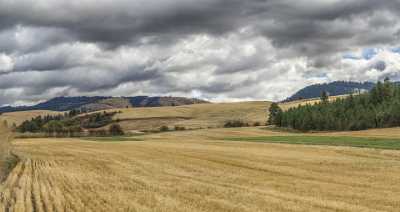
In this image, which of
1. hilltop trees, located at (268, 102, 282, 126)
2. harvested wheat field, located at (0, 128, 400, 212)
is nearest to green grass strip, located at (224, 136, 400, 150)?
harvested wheat field, located at (0, 128, 400, 212)

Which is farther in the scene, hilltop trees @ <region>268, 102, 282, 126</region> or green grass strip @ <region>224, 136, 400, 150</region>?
hilltop trees @ <region>268, 102, 282, 126</region>

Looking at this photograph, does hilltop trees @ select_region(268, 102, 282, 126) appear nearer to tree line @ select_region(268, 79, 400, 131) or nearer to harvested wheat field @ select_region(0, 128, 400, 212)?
tree line @ select_region(268, 79, 400, 131)

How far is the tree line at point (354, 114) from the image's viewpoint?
124 metres

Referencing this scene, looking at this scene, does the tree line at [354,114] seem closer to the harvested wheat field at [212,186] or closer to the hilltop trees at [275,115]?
the hilltop trees at [275,115]

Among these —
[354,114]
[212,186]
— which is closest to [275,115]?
[354,114]

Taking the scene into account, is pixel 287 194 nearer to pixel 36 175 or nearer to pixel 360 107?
pixel 36 175

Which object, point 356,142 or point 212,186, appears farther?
point 356,142

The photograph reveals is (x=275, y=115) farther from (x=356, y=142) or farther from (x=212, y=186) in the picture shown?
(x=212, y=186)

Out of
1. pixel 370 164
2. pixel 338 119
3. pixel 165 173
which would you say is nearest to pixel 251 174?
pixel 165 173

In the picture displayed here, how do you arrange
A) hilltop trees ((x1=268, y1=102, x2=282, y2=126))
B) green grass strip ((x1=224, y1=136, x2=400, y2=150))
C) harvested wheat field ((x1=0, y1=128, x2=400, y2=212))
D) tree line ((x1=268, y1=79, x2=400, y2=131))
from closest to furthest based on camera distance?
harvested wheat field ((x1=0, y1=128, x2=400, y2=212))
green grass strip ((x1=224, y1=136, x2=400, y2=150))
tree line ((x1=268, y1=79, x2=400, y2=131))
hilltop trees ((x1=268, y1=102, x2=282, y2=126))

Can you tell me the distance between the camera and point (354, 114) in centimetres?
13100

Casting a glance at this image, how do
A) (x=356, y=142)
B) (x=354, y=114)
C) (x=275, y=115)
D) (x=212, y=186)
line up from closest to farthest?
1. (x=212, y=186)
2. (x=356, y=142)
3. (x=354, y=114)
4. (x=275, y=115)

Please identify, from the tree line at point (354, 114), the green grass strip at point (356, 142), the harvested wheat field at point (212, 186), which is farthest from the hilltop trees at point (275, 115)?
the harvested wheat field at point (212, 186)

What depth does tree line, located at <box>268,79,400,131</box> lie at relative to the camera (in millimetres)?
123562
